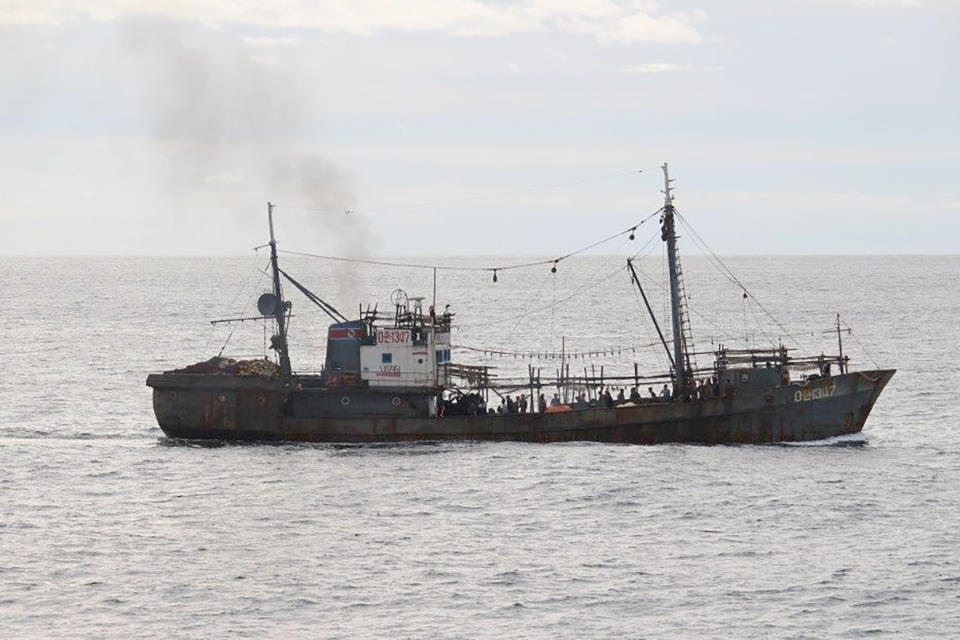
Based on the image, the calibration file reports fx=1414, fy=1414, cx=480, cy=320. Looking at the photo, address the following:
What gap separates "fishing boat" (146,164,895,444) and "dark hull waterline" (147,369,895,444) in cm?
5

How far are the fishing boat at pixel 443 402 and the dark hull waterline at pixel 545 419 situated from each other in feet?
0.16

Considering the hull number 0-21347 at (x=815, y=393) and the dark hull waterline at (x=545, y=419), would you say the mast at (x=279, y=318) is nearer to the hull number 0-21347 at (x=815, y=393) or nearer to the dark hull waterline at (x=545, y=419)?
the dark hull waterline at (x=545, y=419)

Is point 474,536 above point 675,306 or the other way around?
the other way around

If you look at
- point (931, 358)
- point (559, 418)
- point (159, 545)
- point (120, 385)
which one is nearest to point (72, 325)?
point (120, 385)

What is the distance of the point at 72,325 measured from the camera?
17025 cm

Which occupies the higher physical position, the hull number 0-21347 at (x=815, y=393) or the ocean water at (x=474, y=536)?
the hull number 0-21347 at (x=815, y=393)

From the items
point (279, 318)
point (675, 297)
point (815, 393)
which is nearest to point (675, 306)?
point (675, 297)

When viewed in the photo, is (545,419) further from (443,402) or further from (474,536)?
(474,536)

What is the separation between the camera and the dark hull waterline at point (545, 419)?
6919 centimetres

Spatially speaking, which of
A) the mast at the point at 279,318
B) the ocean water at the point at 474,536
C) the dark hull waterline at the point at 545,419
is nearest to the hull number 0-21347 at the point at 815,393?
the dark hull waterline at the point at 545,419

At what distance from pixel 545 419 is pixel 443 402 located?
17.8ft

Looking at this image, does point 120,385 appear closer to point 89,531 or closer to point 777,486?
point 89,531

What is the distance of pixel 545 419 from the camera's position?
2766 inches

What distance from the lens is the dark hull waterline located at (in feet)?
227
